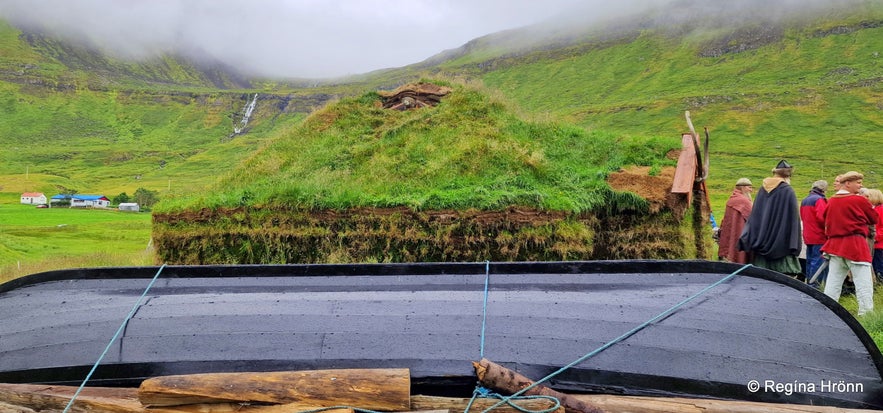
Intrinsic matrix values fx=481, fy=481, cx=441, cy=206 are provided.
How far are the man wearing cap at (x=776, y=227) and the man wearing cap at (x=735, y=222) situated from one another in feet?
2.17

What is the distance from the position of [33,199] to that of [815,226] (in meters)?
100

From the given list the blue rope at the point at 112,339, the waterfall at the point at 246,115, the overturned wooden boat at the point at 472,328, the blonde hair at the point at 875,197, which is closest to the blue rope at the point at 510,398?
the overturned wooden boat at the point at 472,328

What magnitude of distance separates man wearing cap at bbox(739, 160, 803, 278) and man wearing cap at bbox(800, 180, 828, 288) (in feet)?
2.54

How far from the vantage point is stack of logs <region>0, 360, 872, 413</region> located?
112 inches

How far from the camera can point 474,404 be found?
2902mm

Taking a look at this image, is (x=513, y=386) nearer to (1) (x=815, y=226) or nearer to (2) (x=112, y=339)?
(2) (x=112, y=339)

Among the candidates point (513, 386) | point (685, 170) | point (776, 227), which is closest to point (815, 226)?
point (776, 227)

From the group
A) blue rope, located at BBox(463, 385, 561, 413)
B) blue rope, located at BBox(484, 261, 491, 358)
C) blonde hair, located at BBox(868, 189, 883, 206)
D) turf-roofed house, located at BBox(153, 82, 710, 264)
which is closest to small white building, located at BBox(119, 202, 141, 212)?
turf-roofed house, located at BBox(153, 82, 710, 264)

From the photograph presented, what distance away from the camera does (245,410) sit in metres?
2.87

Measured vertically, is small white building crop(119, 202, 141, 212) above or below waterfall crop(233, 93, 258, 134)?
below

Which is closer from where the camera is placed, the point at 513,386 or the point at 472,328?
the point at 513,386

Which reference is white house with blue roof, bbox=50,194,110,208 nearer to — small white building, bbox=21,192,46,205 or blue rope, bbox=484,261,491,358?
small white building, bbox=21,192,46,205

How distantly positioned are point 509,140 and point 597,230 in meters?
2.51

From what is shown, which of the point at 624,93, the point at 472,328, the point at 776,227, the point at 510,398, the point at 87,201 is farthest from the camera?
the point at 624,93
